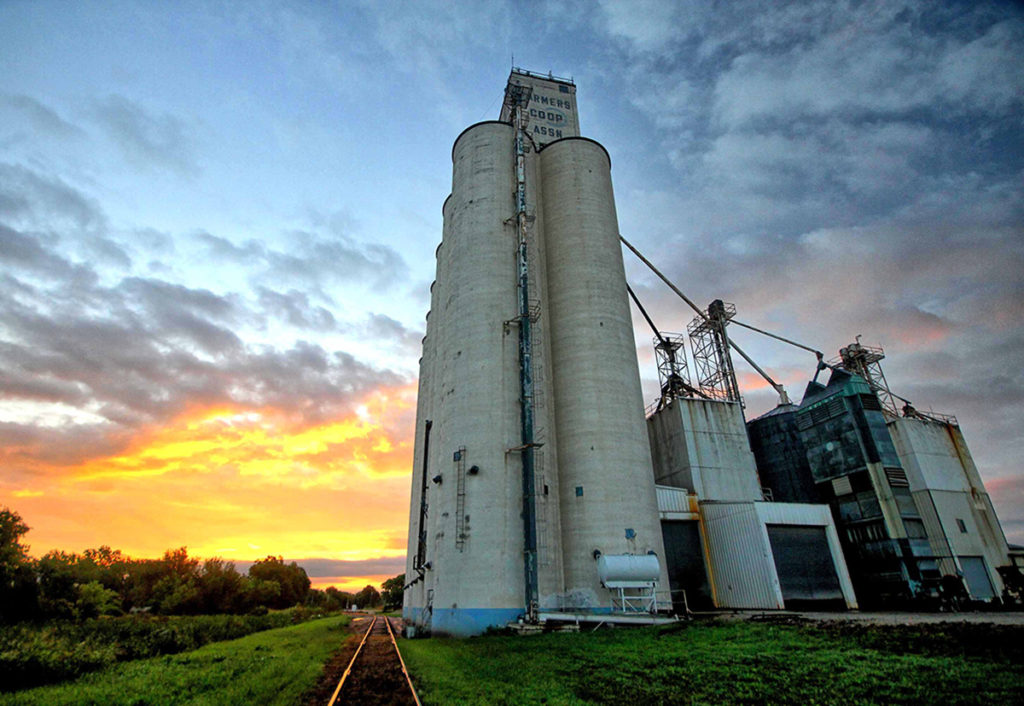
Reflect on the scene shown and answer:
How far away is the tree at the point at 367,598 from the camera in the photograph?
173750mm

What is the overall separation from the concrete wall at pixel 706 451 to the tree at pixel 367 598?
165056mm

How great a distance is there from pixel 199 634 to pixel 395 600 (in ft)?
326

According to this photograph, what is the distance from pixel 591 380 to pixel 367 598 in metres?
177

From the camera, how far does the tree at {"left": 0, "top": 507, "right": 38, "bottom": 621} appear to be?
109ft

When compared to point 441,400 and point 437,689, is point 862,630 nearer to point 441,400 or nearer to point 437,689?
point 437,689

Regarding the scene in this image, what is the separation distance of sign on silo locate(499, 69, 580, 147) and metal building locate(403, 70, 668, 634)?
25.0 feet

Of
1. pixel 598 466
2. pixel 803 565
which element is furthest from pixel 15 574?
pixel 803 565

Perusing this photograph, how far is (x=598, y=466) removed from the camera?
2853 cm

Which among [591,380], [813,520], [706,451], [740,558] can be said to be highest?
[591,380]

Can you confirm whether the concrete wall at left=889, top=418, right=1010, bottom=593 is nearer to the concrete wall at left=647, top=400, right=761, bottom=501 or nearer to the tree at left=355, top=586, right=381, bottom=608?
the concrete wall at left=647, top=400, right=761, bottom=501

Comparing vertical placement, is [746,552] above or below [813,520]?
below

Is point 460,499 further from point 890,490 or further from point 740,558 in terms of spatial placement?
point 890,490

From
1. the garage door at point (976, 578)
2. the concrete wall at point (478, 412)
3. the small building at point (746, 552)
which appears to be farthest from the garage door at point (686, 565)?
the garage door at point (976, 578)

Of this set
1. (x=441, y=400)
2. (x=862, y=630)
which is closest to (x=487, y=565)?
(x=441, y=400)
